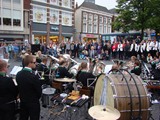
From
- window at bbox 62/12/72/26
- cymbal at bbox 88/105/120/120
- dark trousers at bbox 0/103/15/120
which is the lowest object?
dark trousers at bbox 0/103/15/120

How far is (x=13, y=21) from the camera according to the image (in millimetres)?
28562

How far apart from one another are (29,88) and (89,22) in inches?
1588

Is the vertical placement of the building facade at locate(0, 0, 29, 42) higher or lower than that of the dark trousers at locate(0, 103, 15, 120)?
higher

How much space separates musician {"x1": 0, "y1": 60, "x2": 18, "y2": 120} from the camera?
401 centimetres

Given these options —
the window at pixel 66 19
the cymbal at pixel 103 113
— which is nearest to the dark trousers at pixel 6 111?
the cymbal at pixel 103 113

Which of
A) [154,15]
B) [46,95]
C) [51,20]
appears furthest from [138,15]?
[46,95]

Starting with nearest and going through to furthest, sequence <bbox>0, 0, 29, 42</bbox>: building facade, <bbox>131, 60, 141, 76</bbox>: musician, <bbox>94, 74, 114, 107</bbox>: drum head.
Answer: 1. <bbox>94, 74, 114, 107</bbox>: drum head
2. <bbox>131, 60, 141, 76</bbox>: musician
3. <bbox>0, 0, 29, 42</bbox>: building facade

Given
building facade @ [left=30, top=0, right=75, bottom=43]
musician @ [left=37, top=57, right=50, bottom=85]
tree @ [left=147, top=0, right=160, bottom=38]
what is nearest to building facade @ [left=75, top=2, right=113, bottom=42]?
building facade @ [left=30, top=0, right=75, bottom=43]

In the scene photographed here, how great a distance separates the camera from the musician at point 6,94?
4.01 metres

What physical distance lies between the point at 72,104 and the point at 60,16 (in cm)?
3198

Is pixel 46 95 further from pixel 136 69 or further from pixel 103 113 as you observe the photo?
pixel 136 69

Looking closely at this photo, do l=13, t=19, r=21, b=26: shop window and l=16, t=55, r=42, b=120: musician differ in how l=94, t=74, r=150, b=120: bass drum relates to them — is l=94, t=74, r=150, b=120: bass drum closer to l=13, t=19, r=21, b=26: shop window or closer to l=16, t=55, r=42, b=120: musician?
l=16, t=55, r=42, b=120: musician

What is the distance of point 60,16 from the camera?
35562 millimetres

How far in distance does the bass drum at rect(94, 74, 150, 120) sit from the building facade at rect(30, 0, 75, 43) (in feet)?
91.4
